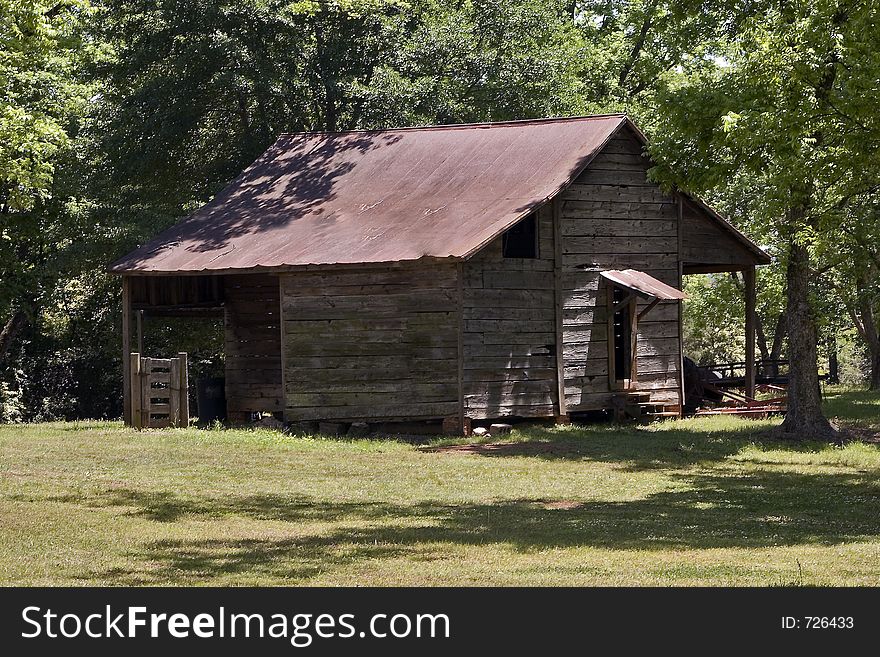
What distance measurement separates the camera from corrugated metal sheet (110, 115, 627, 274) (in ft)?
81.6

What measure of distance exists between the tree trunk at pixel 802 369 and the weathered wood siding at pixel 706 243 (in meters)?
5.11

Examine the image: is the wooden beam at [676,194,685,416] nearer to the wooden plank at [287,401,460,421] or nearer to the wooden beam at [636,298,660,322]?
the wooden beam at [636,298,660,322]

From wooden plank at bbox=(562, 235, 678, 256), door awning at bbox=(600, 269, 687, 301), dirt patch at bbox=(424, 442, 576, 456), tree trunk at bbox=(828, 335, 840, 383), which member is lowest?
dirt patch at bbox=(424, 442, 576, 456)

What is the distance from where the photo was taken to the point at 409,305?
24797 millimetres

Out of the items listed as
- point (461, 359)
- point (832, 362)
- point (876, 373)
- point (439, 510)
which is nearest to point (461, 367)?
point (461, 359)

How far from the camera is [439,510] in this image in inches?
611

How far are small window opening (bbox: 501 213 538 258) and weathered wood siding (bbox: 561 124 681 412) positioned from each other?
25.0 inches

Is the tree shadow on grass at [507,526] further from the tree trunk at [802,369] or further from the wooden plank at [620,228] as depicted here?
the wooden plank at [620,228]

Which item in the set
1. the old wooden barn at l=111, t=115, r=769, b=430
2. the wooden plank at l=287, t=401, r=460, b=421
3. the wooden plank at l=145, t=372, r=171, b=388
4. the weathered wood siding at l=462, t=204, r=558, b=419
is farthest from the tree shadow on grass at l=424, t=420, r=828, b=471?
the wooden plank at l=145, t=372, r=171, b=388

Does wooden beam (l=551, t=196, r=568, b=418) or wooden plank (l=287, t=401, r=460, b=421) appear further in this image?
wooden beam (l=551, t=196, r=568, b=418)

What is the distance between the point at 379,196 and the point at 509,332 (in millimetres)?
4708

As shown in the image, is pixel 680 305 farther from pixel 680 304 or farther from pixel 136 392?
pixel 136 392

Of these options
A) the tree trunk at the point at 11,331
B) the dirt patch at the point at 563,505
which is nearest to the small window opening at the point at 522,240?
the dirt patch at the point at 563,505

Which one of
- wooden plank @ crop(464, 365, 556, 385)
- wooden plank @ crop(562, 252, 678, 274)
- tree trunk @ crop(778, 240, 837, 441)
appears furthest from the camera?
wooden plank @ crop(562, 252, 678, 274)
